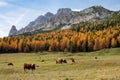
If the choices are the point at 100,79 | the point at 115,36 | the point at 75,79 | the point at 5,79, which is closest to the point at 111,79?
the point at 100,79

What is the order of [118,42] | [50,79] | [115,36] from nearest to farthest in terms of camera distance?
[50,79] < [118,42] < [115,36]

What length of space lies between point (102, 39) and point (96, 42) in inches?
210

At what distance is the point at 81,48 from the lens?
615ft

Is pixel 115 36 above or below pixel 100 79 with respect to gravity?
above

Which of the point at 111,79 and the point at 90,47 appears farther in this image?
the point at 90,47

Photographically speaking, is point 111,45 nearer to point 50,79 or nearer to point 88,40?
point 88,40

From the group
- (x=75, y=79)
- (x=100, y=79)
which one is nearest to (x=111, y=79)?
(x=100, y=79)

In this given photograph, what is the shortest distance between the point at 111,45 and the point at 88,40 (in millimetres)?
17542

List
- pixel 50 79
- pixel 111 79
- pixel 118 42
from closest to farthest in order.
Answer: pixel 111 79
pixel 50 79
pixel 118 42

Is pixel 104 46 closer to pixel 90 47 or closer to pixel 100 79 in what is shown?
pixel 90 47

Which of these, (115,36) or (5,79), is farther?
(115,36)

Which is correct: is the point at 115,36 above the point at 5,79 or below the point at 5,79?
above

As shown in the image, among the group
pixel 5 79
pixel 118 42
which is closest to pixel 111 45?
pixel 118 42

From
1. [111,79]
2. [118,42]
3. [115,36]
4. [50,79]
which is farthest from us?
[115,36]
